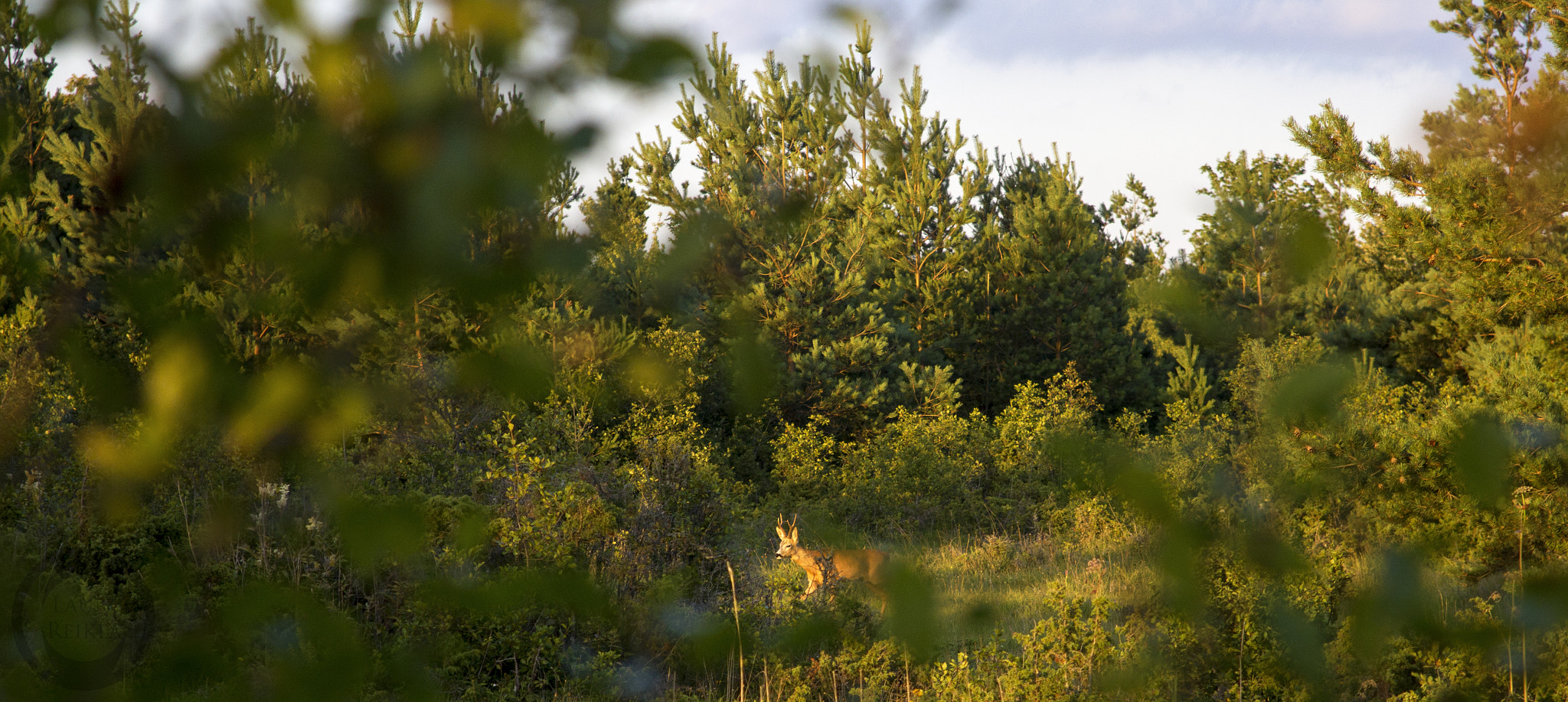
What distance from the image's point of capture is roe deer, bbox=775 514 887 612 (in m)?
5.96

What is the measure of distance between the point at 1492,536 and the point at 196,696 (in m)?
4.20

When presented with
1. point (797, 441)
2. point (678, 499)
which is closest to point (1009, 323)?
point (797, 441)

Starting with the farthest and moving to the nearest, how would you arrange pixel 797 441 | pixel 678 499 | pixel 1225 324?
1. pixel 797 441
2. pixel 678 499
3. pixel 1225 324

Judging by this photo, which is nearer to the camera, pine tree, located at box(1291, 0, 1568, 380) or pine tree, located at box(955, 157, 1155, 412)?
pine tree, located at box(1291, 0, 1568, 380)

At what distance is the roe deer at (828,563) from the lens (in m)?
5.96

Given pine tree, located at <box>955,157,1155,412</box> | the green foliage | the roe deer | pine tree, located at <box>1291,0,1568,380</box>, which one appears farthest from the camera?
pine tree, located at <box>955,157,1155,412</box>

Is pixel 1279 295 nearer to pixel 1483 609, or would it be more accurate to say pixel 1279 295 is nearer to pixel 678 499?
pixel 1483 609

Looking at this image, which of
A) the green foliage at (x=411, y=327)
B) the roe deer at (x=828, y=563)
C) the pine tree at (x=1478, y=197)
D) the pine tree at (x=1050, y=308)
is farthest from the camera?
the pine tree at (x=1050, y=308)

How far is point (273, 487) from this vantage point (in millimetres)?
810

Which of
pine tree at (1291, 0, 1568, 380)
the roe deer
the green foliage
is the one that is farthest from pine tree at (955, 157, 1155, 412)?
the green foliage

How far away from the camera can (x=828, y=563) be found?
19.9ft

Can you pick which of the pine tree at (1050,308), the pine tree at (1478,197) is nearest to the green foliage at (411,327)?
the pine tree at (1478,197)

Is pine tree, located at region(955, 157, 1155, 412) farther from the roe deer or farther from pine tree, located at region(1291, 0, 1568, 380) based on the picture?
pine tree, located at region(1291, 0, 1568, 380)

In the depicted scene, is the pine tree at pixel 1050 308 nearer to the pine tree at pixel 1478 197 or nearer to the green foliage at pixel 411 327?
the pine tree at pixel 1478 197
